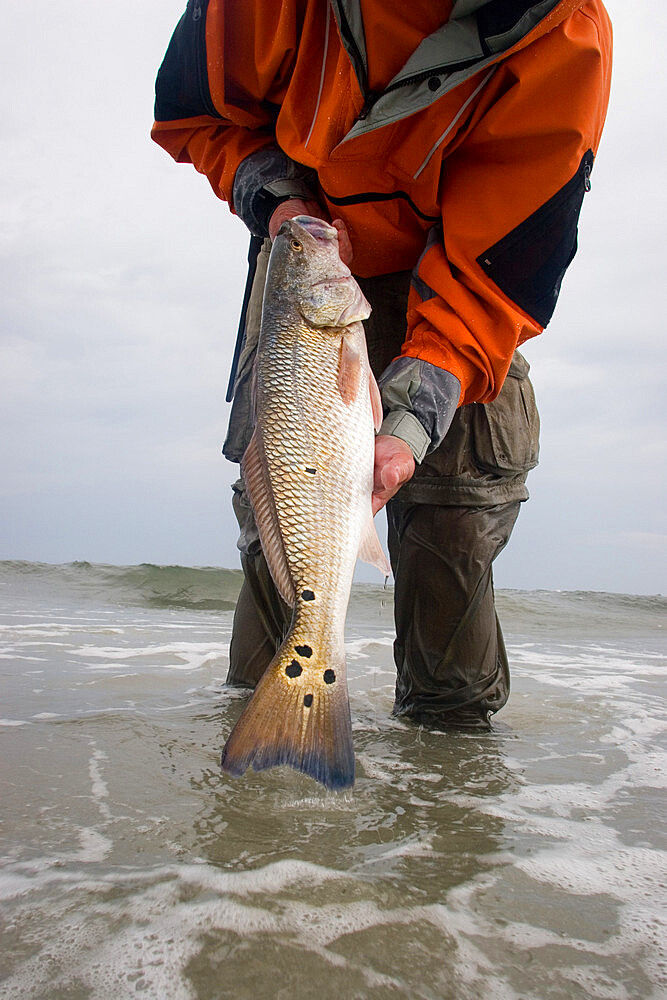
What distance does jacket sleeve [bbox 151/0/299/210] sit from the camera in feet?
9.15

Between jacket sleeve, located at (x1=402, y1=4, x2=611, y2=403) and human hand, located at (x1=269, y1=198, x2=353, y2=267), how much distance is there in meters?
0.37

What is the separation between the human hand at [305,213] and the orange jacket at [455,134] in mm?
67

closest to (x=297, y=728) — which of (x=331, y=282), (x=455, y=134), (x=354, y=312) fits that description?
(x=354, y=312)

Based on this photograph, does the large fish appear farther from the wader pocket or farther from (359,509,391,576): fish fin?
the wader pocket

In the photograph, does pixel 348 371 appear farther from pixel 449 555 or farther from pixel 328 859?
pixel 328 859

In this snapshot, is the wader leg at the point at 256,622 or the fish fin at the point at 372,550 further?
the wader leg at the point at 256,622

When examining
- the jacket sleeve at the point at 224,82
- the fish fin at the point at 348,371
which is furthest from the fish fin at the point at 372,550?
the jacket sleeve at the point at 224,82

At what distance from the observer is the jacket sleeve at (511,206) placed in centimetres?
237

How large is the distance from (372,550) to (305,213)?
1.51 meters

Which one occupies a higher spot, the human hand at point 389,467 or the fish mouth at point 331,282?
the fish mouth at point 331,282

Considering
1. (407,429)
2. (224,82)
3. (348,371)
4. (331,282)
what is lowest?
(407,429)

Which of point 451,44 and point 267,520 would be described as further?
point 451,44

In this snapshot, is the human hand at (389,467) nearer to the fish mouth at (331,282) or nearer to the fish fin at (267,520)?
the fish fin at (267,520)

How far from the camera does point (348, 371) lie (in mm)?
2275
